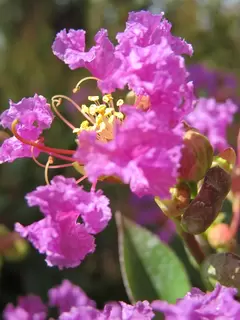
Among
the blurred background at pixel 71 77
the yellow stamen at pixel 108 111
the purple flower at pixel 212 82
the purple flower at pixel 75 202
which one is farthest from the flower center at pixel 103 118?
the purple flower at pixel 212 82

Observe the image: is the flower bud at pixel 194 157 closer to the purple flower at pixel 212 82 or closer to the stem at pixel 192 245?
the stem at pixel 192 245

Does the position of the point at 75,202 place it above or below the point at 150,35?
below

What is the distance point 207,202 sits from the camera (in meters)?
0.63

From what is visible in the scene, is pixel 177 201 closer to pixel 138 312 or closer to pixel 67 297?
pixel 138 312

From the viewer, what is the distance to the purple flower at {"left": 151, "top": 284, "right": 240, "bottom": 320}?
21.5 inches

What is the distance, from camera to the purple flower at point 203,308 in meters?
A: 0.55

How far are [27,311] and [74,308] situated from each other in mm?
314

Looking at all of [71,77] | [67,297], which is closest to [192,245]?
[67,297]

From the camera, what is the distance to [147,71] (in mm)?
594

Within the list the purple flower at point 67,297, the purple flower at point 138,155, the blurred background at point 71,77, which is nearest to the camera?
the purple flower at point 138,155

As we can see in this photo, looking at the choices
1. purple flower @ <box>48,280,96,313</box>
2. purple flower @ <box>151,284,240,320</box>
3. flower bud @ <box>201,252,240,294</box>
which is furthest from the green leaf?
purple flower @ <box>151,284,240,320</box>

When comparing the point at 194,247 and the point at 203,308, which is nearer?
the point at 203,308

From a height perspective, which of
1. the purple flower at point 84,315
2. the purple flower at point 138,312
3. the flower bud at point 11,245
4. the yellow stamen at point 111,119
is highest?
the yellow stamen at point 111,119

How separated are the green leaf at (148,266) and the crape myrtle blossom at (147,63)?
A: 0.81ft
